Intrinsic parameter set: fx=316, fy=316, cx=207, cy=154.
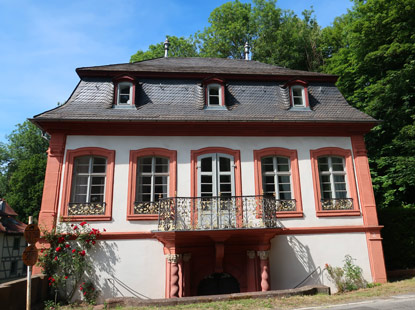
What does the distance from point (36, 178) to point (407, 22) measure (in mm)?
31651

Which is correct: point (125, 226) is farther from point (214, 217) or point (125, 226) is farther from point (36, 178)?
point (36, 178)

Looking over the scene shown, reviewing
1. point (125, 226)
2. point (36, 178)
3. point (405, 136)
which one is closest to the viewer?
point (125, 226)

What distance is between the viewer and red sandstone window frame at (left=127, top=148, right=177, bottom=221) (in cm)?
1030

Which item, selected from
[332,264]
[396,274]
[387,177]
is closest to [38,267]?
[332,264]

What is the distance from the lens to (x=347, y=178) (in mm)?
11336

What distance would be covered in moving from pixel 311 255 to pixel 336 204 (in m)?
1.97

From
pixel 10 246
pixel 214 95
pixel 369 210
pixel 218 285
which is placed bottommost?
pixel 218 285

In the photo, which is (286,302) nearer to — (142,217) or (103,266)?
(142,217)

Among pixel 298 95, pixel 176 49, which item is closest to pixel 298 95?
pixel 298 95

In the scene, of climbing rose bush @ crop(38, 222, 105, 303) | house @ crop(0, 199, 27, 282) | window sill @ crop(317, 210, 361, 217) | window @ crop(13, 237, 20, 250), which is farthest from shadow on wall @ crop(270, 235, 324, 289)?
window @ crop(13, 237, 20, 250)

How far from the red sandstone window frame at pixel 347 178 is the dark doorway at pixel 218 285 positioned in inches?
145

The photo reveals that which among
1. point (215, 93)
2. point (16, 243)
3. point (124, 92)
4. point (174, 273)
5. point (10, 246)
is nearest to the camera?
point (174, 273)

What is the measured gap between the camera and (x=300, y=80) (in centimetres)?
1237

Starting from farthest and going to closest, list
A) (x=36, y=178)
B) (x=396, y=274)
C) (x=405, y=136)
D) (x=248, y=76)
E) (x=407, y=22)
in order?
(x=36, y=178)
(x=407, y=22)
(x=405, y=136)
(x=248, y=76)
(x=396, y=274)
